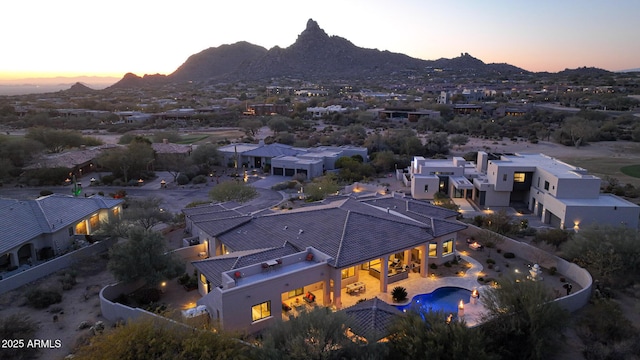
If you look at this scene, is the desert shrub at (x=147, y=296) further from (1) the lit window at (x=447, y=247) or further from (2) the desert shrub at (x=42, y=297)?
(1) the lit window at (x=447, y=247)

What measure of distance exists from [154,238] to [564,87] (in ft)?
565

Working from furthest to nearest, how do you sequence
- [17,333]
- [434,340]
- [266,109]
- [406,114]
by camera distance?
[266,109] < [406,114] < [17,333] < [434,340]

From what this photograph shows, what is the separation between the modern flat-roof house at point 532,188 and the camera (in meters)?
31.0

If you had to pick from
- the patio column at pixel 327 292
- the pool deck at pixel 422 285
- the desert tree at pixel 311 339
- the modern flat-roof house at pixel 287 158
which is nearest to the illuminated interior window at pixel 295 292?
the patio column at pixel 327 292

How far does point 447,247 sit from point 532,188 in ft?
53.4

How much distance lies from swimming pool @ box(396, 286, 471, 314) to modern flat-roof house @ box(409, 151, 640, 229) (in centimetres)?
1348

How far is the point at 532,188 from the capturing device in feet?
121

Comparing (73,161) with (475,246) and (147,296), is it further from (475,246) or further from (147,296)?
(475,246)

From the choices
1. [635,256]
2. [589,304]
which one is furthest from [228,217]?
[635,256]

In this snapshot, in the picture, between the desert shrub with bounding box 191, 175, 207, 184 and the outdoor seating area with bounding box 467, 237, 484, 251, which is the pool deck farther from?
the desert shrub with bounding box 191, 175, 207, 184

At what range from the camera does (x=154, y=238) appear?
A: 70.3 feet

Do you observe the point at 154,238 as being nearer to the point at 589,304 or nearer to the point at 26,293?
the point at 26,293

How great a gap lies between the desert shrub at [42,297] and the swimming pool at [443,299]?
1646 centimetres

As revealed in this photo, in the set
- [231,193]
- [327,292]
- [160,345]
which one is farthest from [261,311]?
[231,193]
